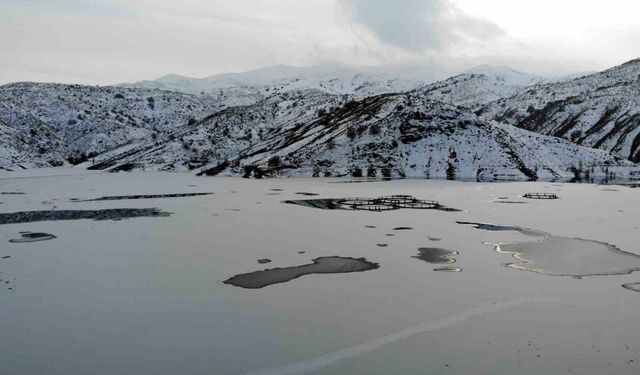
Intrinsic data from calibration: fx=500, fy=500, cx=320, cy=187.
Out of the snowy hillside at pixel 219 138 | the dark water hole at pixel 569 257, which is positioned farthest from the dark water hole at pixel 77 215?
the snowy hillside at pixel 219 138

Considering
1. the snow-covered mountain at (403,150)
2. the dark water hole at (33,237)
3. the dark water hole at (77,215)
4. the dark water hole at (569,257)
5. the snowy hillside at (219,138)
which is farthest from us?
the snowy hillside at (219,138)

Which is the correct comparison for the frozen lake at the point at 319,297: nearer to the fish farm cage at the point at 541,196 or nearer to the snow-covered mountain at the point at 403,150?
the fish farm cage at the point at 541,196

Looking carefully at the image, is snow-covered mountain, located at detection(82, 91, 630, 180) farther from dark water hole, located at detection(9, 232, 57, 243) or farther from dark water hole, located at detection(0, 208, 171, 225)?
dark water hole, located at detection(9, 232, 57, 243)

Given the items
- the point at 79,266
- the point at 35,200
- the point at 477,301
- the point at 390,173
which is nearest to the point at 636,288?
the point at 477,301

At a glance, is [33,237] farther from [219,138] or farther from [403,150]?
[219,138]

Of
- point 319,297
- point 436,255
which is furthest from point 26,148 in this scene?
point 319,297
